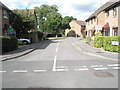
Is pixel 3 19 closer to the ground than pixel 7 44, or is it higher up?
higher up

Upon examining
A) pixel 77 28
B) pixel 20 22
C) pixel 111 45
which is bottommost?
pixel 111 45

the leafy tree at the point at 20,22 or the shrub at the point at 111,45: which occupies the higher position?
the leafy tree at the point at 20,22

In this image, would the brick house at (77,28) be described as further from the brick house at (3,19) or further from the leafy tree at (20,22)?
the brick house at (3,19)

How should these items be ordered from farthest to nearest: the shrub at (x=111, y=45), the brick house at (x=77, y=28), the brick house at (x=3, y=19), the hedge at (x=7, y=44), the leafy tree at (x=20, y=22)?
the brick house at (x=77, y=28), the leafy tree at (x=20, y=22), the brick house at (x=3, y=19), the hedge at (x=7, y=44), the shrub at (x=111, y=45)

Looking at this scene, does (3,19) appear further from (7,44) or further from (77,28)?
(77,28)

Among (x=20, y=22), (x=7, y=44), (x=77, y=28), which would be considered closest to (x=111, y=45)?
(x=7, y=44)

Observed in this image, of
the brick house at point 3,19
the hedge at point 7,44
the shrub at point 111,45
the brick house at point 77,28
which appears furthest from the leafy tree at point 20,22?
the brick house at point 77,28

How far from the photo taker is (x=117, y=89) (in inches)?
191

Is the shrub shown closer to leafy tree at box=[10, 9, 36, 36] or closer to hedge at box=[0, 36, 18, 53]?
hedge at box=[0, 36, 18, 53]

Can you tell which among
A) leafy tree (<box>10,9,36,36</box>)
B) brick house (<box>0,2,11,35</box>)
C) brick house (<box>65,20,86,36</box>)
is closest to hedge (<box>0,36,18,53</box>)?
brick house (<box>0,2,11,35</box>)

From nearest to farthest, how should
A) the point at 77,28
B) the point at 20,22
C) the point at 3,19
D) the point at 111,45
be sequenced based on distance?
the point at 111,45, the point at 3,19, the point at 20,22, the point at 77,28

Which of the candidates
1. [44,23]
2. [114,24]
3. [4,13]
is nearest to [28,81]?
[114,24]

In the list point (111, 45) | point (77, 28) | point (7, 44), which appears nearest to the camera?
point (111, 45)

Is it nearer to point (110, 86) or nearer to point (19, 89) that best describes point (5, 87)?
point (19, 89)
